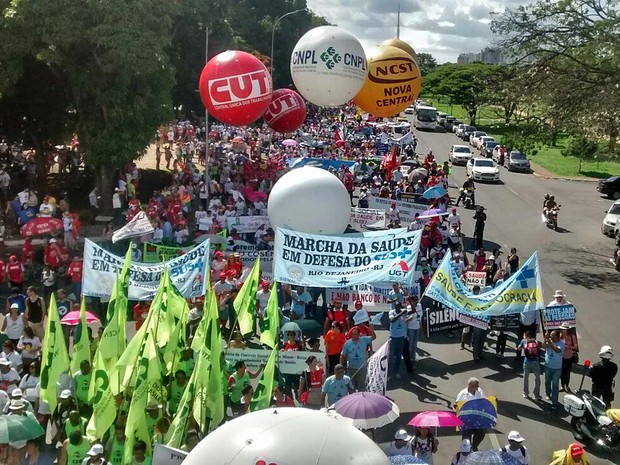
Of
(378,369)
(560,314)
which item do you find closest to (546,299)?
(560,314)

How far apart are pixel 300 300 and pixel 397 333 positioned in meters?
2.30

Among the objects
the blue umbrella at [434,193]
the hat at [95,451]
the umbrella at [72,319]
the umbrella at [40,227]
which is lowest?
the hat at [95,451]

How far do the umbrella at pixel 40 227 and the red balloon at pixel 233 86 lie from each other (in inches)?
242

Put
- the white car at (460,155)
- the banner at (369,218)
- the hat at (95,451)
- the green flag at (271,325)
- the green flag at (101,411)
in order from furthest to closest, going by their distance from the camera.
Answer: the white car at (460,155), the banner at (369,218), the green flag at (271,325), the green flag at (101,411), the hat at (95,451)

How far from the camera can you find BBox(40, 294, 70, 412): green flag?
9.49 meters

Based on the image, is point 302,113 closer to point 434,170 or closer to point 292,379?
point 434,170

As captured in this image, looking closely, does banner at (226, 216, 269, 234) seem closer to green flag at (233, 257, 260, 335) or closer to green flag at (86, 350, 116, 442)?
green flag at (233, 257, 260, 335)

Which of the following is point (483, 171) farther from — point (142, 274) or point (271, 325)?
point (271, 325)

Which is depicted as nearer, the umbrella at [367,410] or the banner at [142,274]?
the umbrella at [367,410]

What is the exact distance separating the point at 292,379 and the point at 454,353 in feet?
14.0

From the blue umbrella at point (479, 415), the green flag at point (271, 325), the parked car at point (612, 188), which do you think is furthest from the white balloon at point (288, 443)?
the parked car at point (612, 188)

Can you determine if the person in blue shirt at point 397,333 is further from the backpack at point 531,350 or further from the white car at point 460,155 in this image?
the white car at point 460,155

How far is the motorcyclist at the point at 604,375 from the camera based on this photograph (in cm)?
1120

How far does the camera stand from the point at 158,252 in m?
15.9
